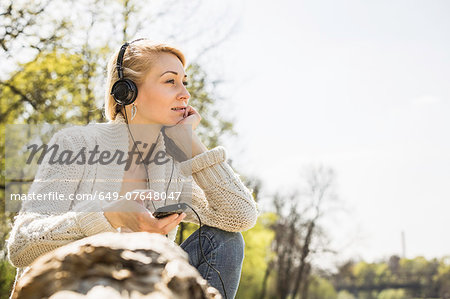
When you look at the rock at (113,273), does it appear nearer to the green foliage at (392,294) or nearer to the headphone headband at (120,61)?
the headphone headband at (120,61)

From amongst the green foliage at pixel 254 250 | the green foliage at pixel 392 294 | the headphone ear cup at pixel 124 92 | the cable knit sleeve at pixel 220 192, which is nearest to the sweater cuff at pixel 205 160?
the cable knit sleeve at pixel 220 192

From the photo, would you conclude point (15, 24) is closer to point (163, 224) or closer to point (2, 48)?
point (2, 48)

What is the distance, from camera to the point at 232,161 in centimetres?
1288

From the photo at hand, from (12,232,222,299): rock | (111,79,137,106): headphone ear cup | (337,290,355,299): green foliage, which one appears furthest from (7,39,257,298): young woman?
(337,290,355,299): green foliage

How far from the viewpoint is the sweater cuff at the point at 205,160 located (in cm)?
245

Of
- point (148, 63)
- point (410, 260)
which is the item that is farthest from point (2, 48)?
point (410, 260)

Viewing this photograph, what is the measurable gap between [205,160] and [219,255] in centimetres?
50

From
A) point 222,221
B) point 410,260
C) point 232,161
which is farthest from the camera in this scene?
point 410,260

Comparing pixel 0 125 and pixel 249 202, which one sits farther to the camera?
pixel 0 125

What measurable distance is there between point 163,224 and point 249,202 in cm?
93

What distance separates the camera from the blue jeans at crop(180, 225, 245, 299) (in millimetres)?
2309

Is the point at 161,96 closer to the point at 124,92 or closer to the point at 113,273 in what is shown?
the point at 124,92

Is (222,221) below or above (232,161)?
below

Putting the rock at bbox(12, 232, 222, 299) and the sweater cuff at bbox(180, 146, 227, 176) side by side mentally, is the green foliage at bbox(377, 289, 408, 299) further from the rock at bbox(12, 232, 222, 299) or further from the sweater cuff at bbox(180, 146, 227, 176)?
the rock at bbox(12, 232, 222, 299)
